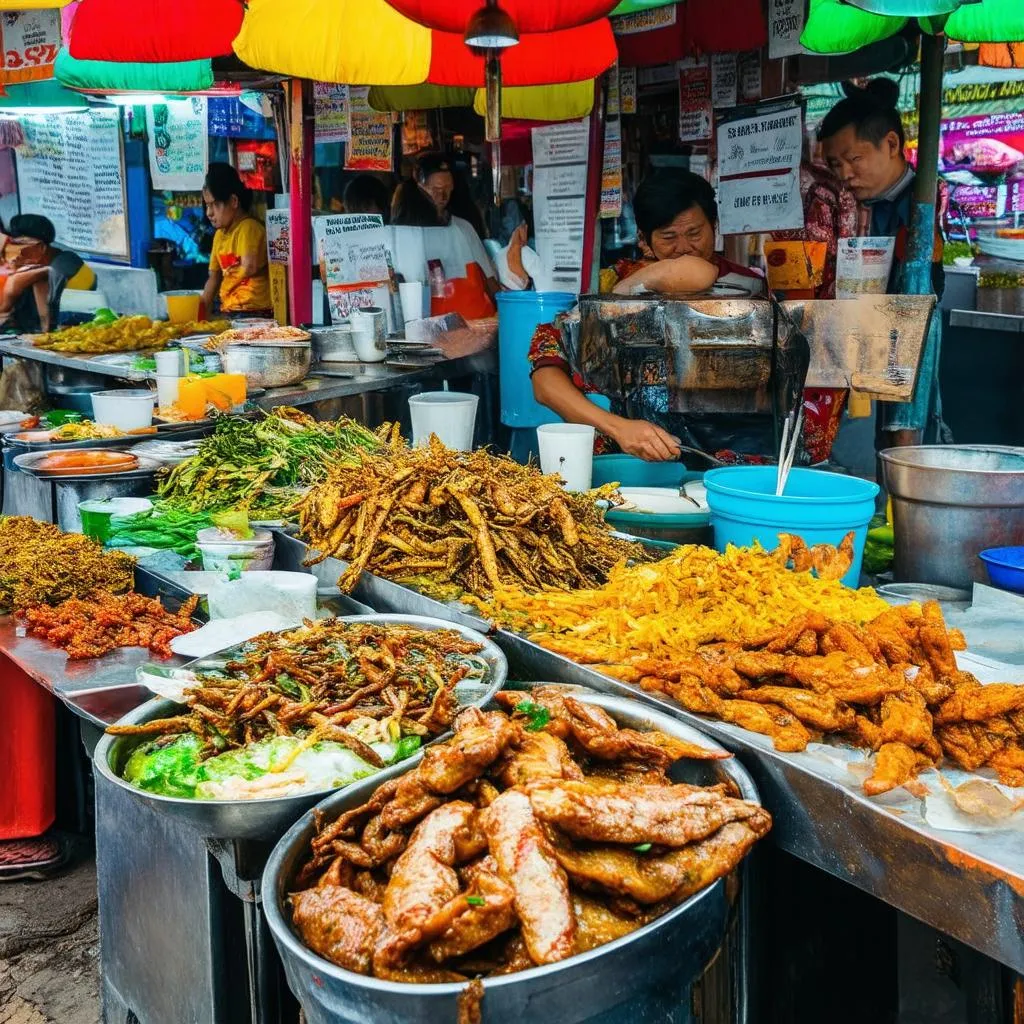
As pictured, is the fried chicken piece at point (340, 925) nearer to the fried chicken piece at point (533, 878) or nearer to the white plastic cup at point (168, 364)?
the fried chicken piece at point (533, 878)

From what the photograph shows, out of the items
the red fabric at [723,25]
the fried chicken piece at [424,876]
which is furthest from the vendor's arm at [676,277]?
the red fabric at [723,25]

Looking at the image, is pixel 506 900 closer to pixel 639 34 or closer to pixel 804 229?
pixel 804 229

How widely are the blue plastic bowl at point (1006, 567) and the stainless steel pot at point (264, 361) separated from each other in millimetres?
3569

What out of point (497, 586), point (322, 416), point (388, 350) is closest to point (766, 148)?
point (388, 350)

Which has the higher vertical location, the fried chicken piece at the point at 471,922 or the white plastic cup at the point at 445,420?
the white plastic cup at the point at 445,420

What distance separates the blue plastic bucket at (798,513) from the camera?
2.50m

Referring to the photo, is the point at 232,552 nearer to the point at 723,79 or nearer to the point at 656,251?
the point at 656,251

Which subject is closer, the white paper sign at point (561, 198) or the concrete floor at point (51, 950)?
the concrete floor at point (51, 950)

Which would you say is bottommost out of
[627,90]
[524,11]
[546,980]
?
[546,980]

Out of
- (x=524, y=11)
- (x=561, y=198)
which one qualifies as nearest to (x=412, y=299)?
(x=561, y=198)

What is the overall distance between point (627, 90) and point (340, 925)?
645 centimetres

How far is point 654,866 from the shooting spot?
4.70ft

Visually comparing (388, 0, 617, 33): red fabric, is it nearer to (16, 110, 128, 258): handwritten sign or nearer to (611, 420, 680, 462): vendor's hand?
(611, 420, 680, 462): vendor's hand

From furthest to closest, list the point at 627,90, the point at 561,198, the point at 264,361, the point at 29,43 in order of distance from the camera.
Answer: the point at 29,43 < the point at 561,198 < the point at 627,90 < the point at 264,361
